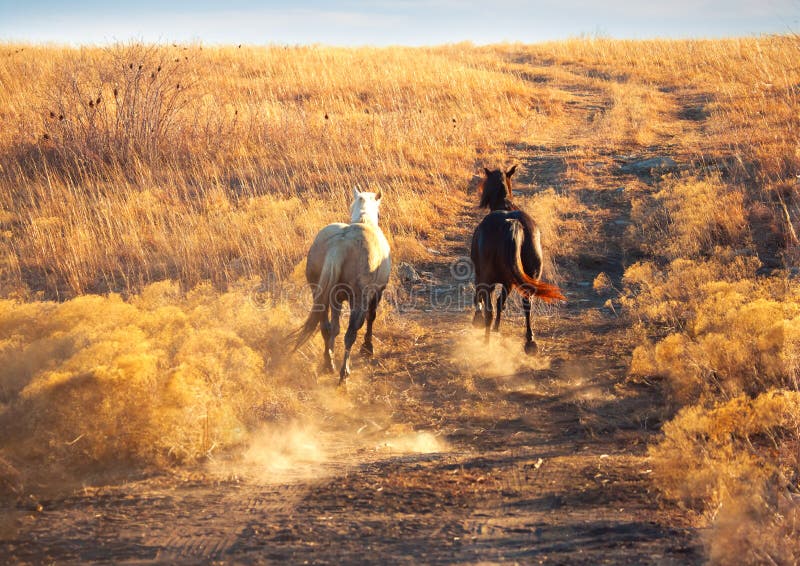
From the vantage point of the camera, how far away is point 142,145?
12.2m

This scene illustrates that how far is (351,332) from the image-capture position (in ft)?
20.3

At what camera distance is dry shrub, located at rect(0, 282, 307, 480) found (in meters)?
4.60

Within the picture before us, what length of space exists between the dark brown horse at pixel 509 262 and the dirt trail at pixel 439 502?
3.19 ft

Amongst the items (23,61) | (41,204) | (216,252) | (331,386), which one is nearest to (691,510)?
(331,386)

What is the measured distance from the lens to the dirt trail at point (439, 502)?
11.3 feet

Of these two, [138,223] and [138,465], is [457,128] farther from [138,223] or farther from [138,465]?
[138,465]

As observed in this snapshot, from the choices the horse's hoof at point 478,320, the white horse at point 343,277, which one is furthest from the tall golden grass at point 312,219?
the horse's hoof at point 478,320

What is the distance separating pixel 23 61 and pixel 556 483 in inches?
726

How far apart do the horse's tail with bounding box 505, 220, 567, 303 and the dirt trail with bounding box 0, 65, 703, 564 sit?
905 mm

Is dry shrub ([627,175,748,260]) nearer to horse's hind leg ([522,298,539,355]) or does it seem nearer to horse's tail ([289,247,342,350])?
horse's hind leg ([522,298,539,355])

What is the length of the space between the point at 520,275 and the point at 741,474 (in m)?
3.17

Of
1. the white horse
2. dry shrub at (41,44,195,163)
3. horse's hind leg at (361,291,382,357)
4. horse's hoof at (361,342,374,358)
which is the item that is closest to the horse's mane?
the white horse

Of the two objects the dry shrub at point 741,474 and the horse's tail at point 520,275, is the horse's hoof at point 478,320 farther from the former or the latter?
the dry shrub at point 741,474

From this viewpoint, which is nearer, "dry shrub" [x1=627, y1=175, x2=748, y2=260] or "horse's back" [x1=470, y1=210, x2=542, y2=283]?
"horse's back" [x1=470, y1=210, x2=542, y2=283]
